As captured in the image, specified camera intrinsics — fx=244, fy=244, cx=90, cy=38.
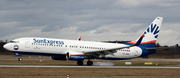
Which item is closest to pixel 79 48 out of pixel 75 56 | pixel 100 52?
pixel 75 56

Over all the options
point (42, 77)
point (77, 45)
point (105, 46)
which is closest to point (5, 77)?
point (42, 77)

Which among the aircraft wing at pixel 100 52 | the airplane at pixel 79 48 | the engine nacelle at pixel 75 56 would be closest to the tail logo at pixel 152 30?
the airplane at pixel 79 48

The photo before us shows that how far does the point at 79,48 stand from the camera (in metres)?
45.0

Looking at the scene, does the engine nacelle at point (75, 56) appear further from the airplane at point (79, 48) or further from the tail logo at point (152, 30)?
the tail logo at point (152, 30)

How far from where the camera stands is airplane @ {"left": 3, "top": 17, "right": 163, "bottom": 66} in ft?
137

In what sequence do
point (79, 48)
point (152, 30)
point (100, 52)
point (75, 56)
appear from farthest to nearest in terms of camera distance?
point (152, 30), point (79, 48), point (100, 52), point (75, 56)

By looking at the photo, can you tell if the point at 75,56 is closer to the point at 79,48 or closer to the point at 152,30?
the point at 79,48

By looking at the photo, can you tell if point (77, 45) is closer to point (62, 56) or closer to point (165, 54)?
point (62, 56)

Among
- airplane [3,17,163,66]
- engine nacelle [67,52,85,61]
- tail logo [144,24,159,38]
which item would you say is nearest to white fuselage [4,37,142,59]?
airplane [3,17,163,66]

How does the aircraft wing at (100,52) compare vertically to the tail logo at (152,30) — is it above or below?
below

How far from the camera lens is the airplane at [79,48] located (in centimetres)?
4178

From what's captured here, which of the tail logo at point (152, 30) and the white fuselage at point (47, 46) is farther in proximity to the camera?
the tail logo at point (152, 30)

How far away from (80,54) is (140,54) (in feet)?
43.6

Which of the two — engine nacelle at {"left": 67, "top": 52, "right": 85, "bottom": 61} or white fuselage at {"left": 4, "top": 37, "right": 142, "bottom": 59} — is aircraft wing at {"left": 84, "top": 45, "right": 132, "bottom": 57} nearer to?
engine nacelle at {"left": 67, "top": 52, "right": 85, "bottom": 61}
